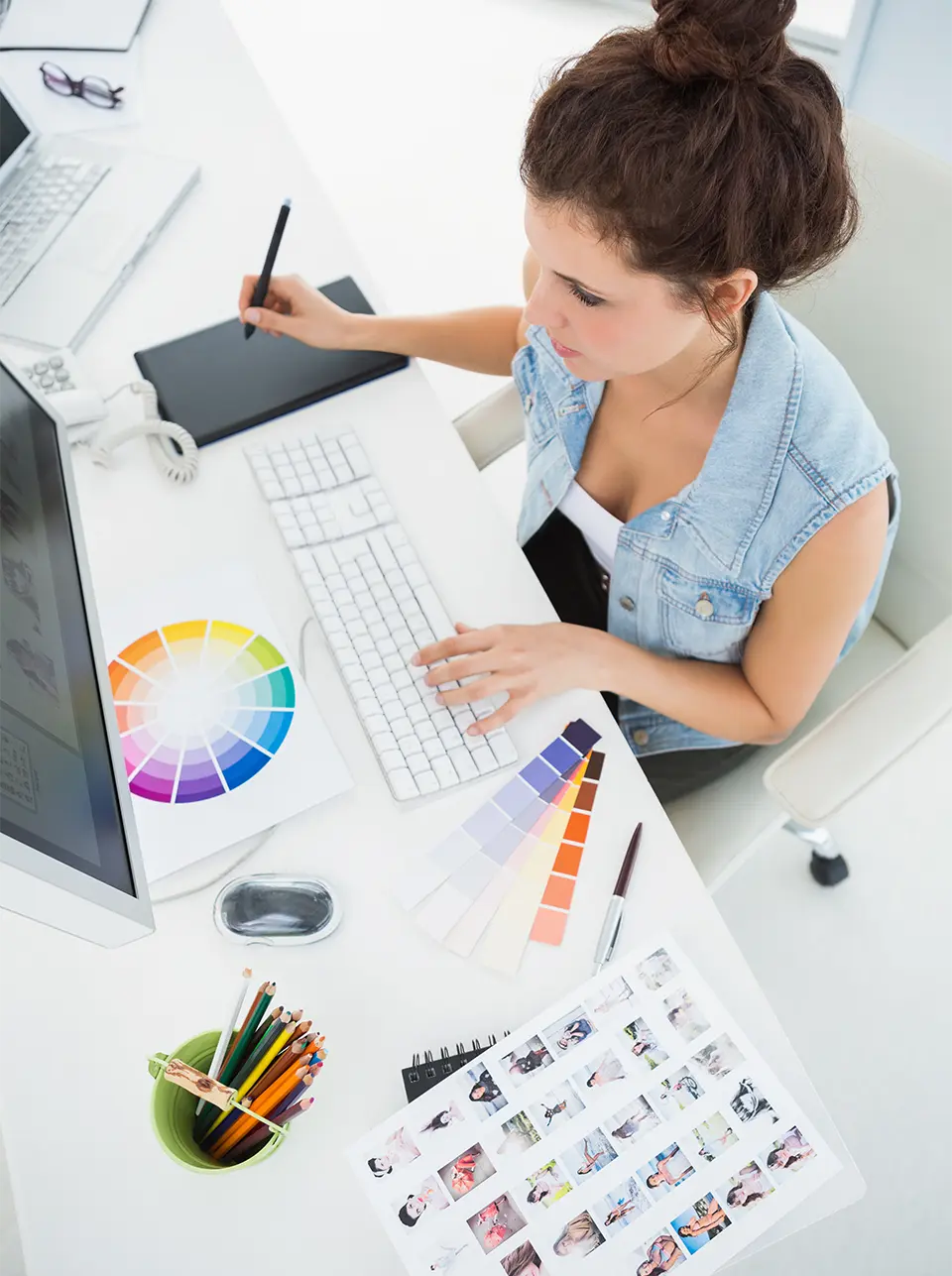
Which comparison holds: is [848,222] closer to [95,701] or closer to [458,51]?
[95,701]

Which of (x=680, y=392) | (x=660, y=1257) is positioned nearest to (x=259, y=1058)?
(x=660, y=1257)

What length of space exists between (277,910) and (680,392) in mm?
641

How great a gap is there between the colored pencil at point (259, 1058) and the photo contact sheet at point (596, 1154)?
104mm

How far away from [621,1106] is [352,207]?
226 centimetres

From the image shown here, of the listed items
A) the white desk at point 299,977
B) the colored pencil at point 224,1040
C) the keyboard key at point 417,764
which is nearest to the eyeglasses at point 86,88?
the white desk at point 299,977

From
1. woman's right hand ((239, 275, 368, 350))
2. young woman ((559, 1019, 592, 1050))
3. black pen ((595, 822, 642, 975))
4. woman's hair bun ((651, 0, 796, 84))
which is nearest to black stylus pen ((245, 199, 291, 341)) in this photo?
woman's right hand ((239, 275, 368, 350))

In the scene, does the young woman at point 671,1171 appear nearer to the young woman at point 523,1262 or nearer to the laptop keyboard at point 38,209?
the young woman at point 523,1262

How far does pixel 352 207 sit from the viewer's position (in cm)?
240

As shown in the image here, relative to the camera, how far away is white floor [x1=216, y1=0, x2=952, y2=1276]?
1.41 metres

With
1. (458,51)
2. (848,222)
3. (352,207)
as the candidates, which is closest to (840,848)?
(848,222)

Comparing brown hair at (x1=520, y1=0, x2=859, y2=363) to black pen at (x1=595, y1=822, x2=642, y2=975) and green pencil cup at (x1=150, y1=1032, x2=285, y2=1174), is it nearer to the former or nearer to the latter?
black pen at (x1=595, y1=822, x2=642, y2=975)

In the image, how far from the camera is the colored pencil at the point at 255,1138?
2.34 ft

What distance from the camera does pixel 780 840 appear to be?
1660 millimetres

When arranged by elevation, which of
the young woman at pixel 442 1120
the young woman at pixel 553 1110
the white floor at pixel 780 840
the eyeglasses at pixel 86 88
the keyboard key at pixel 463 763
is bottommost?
the white floor at pixel 780 840
